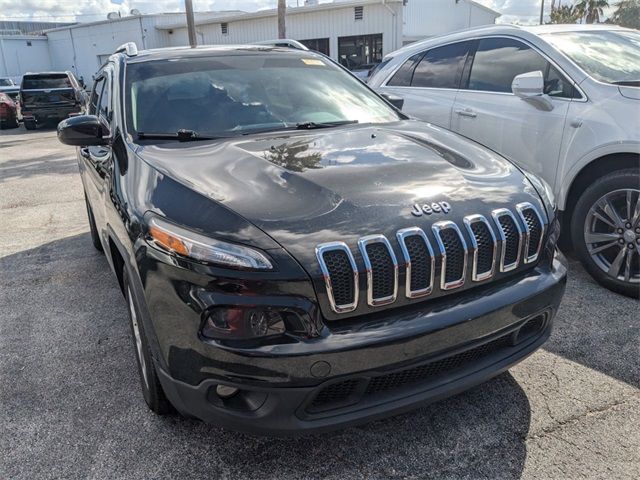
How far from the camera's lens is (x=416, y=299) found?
1965 mm

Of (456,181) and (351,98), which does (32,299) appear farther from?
(456,181)

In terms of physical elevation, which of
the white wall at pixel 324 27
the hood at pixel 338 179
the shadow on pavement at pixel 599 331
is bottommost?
the shadow on pavement at pixel 599 331

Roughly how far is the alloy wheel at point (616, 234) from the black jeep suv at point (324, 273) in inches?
53.9

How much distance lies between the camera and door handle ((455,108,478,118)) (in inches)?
180

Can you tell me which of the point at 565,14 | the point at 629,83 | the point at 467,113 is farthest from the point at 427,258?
the point at 565,14

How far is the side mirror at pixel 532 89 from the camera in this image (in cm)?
373

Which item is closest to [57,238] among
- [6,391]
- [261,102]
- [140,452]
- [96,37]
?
[6,391]

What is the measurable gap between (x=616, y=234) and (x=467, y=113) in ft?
5.46

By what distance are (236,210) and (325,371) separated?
68 cm

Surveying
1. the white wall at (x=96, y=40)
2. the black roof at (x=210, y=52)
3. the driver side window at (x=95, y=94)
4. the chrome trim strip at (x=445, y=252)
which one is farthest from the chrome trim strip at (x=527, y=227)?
the white wall at (x=96, y=40)

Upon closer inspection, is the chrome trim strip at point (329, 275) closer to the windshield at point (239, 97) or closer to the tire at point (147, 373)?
the tire at point (147, 373)

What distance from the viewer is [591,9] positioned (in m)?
42.2

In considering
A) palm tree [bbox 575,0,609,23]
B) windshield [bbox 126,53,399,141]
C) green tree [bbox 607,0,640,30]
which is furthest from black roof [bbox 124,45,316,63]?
palm tree [bbox 575,0,609,23]

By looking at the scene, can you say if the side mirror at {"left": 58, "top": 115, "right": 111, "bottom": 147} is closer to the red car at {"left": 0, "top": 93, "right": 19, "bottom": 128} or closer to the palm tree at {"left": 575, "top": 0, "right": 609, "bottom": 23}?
the red car at {"left": 0, "top": 93, "right": 19, "bottom": 128}
